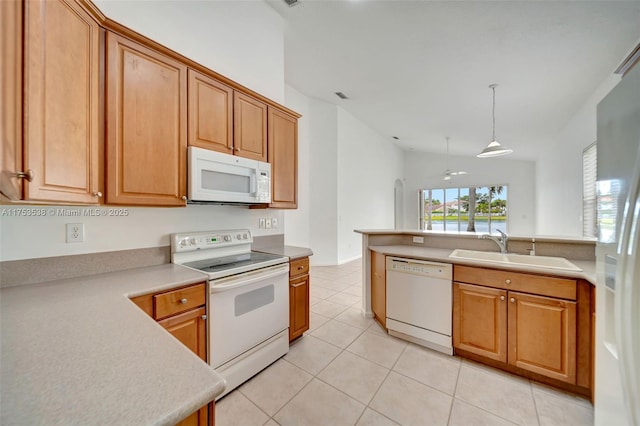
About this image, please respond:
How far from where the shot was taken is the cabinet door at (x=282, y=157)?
244cm

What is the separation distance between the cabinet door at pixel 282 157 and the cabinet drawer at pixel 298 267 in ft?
2.03

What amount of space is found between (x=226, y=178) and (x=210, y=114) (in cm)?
51

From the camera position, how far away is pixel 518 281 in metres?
1.79

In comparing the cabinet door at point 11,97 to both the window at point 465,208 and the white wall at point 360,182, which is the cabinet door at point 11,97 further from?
the window at point 465,208

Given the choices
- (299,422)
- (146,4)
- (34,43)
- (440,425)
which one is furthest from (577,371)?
(146,4)

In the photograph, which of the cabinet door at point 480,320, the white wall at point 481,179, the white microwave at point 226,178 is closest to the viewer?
the white microwave at point 226,178

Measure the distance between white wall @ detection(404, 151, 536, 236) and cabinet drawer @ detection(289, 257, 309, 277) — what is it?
294 inches

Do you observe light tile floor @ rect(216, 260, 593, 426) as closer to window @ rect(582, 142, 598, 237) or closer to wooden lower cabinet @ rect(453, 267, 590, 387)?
wooden lower cabinet @ rect(453, 267, 590, 387)

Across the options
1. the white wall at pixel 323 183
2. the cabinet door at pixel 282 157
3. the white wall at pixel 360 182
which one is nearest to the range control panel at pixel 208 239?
the cabinet door at pixel 282 157

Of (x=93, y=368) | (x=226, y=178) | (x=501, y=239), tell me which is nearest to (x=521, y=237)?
(x=501, y=239)

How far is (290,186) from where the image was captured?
2.66 m

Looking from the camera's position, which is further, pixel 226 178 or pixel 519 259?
pixel 519 259

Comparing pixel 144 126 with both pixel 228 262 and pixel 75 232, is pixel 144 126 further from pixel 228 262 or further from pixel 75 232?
pixel 228 262

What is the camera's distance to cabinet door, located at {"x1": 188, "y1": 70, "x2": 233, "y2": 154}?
1.80 meters
